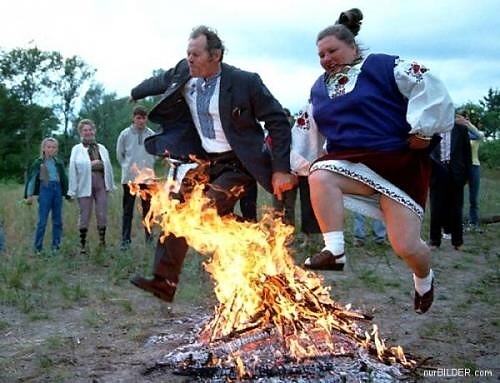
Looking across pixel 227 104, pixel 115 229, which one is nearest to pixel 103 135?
pixel 115 229

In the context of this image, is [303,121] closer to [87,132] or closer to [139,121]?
[139,121]

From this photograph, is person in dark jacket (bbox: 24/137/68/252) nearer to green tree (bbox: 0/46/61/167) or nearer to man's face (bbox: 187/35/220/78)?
man's face (bbox: 187/35/220/78)

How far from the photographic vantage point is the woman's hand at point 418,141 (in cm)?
410

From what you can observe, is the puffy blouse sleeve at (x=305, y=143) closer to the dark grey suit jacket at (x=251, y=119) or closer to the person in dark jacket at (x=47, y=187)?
the dark grey suit jacket at (x=251, y=119)

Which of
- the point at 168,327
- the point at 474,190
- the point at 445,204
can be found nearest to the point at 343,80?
the point at 168,327

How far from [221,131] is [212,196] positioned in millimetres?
474

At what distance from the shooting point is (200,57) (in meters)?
4.75

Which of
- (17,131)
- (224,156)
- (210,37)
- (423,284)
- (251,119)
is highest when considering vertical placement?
(17,131)

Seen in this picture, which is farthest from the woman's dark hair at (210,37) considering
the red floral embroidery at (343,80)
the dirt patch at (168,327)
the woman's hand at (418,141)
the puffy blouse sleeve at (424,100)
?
the dirt patch at (168,327)

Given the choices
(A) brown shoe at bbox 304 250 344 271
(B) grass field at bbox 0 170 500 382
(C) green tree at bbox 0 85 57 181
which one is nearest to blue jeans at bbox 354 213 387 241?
(B) grass field at bbox 0 170 500 382

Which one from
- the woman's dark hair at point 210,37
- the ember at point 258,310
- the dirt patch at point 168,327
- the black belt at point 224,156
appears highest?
the woman's dark hair at point 210,37

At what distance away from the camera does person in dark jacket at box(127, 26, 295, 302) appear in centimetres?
476

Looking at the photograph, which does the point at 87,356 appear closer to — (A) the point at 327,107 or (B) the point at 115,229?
(A) the point at 327,107

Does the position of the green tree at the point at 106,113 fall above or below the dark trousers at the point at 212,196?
above
